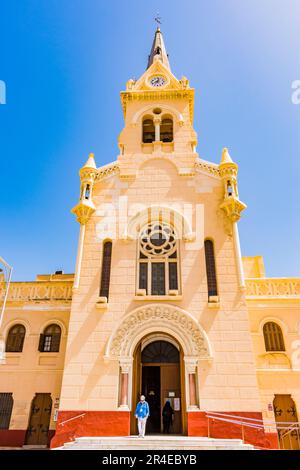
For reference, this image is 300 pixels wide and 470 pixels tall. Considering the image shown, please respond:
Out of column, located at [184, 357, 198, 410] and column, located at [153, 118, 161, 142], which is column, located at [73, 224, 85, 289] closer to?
column, located at [184, 357, 198, 410]

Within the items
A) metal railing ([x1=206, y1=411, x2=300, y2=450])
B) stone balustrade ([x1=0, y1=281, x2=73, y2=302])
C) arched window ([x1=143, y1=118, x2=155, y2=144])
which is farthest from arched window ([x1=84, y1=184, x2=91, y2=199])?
metal railing ([x1=206, y1=411, x2=300, y2=450])

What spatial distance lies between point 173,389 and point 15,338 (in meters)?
9.87

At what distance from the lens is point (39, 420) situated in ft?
61.2

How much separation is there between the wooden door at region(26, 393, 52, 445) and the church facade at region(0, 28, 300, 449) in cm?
6

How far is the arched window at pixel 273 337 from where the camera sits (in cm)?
1892

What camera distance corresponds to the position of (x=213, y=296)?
18.4m

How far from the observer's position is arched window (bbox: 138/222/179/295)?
19.5 m

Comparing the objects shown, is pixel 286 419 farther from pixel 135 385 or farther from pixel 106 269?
pixel 106 269

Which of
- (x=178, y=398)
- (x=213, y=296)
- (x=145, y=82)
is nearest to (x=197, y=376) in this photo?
(x=178, y=398)

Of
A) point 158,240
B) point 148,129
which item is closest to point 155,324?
point 158,240

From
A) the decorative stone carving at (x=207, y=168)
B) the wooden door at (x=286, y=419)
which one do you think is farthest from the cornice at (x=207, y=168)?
the wooden door at (x=286, y=419)

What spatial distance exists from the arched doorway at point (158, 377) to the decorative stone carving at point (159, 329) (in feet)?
3.30
